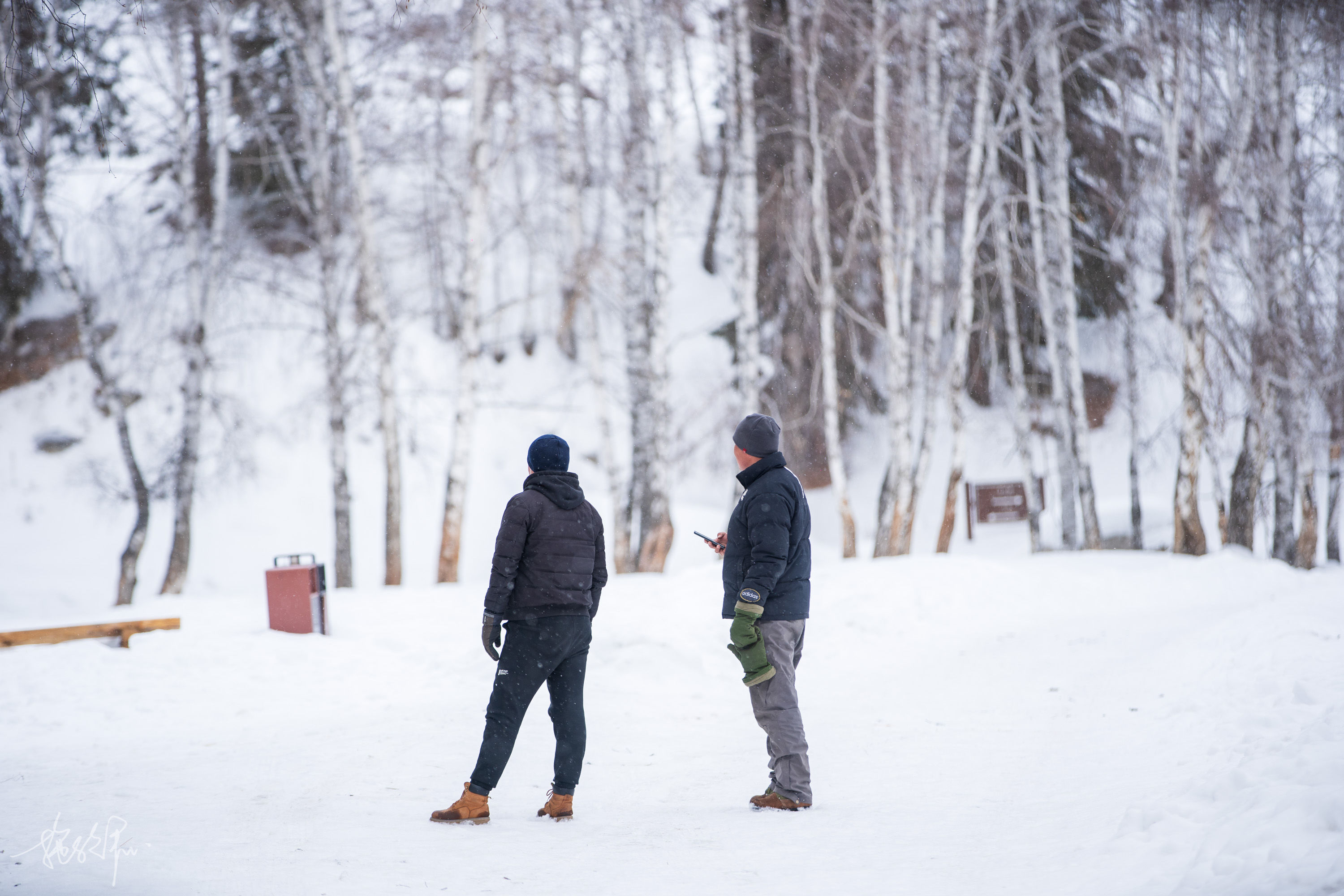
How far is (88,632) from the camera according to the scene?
782cm

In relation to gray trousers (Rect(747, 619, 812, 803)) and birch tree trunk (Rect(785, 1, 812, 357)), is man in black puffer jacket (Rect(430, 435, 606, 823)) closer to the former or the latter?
gray trousers (Rect(747, 619, 812, 803))

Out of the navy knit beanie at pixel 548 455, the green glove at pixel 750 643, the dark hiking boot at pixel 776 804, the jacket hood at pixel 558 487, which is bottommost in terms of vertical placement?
Result: the dark hiking boot at pixel 776 804

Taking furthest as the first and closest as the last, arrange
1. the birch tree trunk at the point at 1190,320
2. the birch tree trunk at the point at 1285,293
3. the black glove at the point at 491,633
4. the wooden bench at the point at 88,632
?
1. the birch tree trunk at the point at 1190,320
2. the birch tree trunk at the point at 1285,293
3. the wooden bench at the point at 88,632
4. the black glove at the point at 491,633

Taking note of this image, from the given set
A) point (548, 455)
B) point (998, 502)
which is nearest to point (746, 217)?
point (998, 502)

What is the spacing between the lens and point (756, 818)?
4.44m

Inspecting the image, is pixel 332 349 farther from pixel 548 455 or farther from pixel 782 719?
pixel 782 719

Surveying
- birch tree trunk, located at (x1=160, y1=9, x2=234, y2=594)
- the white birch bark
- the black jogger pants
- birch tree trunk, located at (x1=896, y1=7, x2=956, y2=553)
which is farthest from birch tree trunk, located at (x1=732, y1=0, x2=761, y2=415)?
the black jogger pants

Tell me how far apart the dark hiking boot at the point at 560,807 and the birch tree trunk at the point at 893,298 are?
11055 millimetres

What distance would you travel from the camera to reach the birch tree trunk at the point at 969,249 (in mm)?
14961

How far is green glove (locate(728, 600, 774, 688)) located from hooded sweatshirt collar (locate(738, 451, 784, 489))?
61 cm

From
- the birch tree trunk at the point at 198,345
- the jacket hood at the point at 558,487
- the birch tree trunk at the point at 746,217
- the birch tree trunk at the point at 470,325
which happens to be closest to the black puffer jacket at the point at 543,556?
the jacket hood at the point at 558,487

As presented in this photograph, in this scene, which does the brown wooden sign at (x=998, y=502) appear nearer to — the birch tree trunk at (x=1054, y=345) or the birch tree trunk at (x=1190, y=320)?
the birch tree trunk at (x=1054, y=345)

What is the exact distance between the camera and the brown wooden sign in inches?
752

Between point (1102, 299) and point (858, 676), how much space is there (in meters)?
16.8
